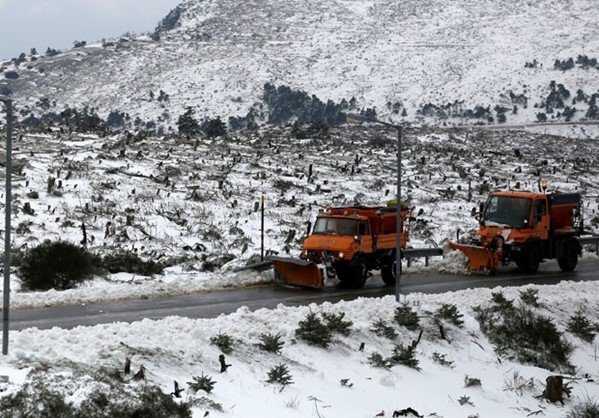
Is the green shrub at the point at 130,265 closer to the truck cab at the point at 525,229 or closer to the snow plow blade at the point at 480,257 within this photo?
the snow plow blade at the point at 480,257

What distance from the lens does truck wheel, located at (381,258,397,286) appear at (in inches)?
978

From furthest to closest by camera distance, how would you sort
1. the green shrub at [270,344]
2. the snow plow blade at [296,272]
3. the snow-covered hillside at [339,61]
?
the snow-covered hillside at [339,61] → the snow plow blade at [296,272] → the green shrub at [270,344]

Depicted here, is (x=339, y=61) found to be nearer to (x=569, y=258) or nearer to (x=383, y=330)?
(x=569, y=258)

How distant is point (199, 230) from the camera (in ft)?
112

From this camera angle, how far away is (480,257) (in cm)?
2791

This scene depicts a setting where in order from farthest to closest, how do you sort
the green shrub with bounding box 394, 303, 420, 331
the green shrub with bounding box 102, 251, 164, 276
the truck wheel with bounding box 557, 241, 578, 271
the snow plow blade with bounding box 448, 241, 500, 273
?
the truck wheel with bounding box 557, 241, 578, 271 → the snow plow blade with bounding box 448, 241, 500, 273 → the green shrub with bounding box 102, 251, 164, 276 → the green shrub with bounding box 394, 303, 420, 331

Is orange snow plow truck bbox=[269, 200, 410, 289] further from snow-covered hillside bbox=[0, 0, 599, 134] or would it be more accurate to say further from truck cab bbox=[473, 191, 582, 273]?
snow-covered hillside bbox=[0, 0, 599, 134]

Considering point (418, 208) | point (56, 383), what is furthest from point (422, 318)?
point (418, 208)

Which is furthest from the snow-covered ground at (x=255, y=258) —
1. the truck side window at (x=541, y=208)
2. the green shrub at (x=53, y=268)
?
the truck side window at (x=541, y=208)

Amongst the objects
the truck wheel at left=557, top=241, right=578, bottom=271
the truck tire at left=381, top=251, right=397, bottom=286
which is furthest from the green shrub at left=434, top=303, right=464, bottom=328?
the truck wheel at left=557, top=241, right=578, bottom=271

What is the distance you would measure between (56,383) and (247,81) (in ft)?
416

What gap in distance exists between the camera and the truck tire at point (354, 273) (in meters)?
23.5

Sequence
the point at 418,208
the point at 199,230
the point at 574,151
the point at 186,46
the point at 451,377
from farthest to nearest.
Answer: the point at 186,46 → the point at 574,151 → the point at 418,208 → the point at 199,230 → the point at 451,377

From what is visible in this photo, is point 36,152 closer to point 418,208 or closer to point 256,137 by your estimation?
point 418,208
